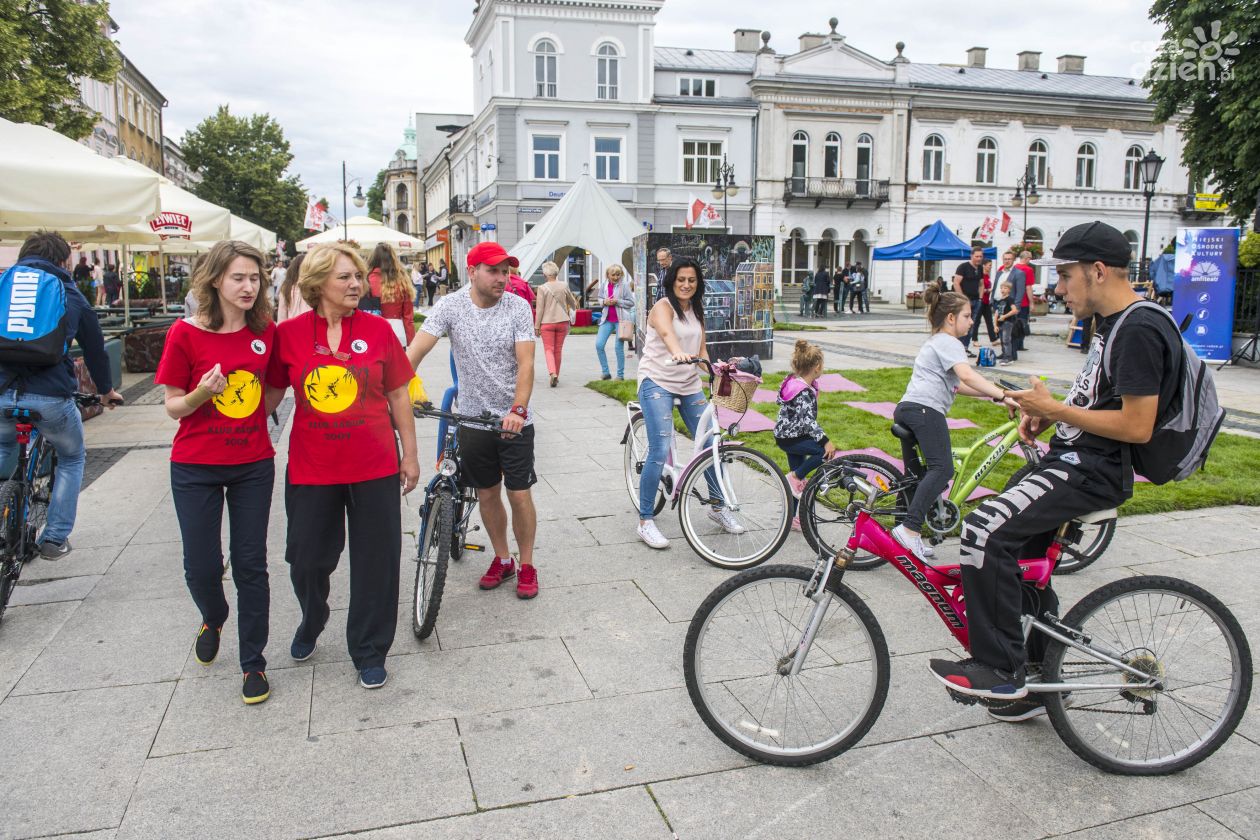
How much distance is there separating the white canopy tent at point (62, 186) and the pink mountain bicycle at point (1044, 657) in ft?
23.0

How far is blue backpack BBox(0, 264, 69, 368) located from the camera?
4805 millimetres

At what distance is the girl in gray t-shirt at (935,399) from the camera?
4957 mm

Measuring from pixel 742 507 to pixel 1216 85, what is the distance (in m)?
21.0

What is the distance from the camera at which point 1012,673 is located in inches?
122

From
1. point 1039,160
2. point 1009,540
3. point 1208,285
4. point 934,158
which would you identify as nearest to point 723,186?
point 934,158

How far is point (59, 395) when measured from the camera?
5.08 metres

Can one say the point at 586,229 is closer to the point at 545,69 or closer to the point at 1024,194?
the point at 545,69

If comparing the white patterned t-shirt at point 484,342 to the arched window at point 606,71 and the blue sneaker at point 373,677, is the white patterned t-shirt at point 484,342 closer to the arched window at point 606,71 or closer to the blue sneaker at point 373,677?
the blue sneaker at point 373,677

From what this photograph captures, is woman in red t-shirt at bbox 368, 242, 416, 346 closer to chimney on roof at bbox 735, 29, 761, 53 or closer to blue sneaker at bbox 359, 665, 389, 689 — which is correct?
blue sneaker at bbox 359, 665, 389, 689

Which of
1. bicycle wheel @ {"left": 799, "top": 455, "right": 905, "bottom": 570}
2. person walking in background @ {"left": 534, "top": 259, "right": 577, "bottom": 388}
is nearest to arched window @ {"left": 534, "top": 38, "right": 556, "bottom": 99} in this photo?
person walking in background @ {"left": 534, "top": 259, "right": 577, "bottom": 388}

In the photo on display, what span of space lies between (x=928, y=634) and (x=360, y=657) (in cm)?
264

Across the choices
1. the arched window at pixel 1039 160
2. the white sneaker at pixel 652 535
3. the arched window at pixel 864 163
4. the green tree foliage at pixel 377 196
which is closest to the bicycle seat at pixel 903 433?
the white sneaker at pixel 652 535

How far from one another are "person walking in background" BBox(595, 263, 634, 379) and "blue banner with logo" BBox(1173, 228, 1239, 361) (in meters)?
9.19

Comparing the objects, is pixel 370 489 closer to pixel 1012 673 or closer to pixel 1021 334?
pixel 1012 673
